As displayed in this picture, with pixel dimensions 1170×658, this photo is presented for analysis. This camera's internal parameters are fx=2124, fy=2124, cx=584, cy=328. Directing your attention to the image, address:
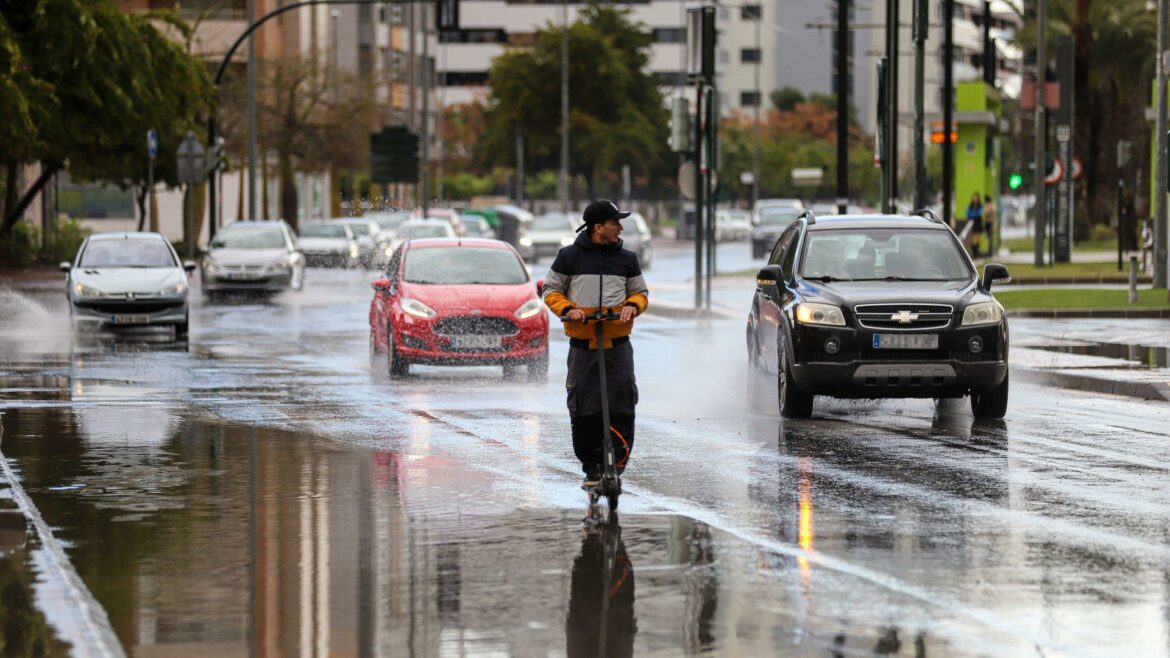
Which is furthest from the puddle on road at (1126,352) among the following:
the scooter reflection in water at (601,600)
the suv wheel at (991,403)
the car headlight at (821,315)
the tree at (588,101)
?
the tree at (588,101)

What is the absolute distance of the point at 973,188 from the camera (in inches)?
2356

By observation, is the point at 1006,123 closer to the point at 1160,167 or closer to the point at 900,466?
the point at 1160,167

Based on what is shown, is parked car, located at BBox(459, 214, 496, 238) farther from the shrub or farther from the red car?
the red car

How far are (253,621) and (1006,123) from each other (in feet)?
210

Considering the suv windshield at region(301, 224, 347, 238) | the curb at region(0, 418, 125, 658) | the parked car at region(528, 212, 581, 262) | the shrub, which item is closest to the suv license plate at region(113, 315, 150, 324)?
the curb at region(0, 418, 125, 658)

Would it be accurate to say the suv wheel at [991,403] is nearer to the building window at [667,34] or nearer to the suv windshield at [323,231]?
the suv windshield at [323,231]

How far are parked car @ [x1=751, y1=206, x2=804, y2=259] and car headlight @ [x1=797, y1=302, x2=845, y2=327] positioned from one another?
45625 mm

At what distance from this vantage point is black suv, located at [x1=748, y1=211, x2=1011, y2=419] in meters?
16.4

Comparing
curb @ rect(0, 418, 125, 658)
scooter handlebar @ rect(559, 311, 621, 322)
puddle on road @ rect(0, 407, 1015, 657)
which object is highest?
scooter handlebar @ rect(559, 311, 621, 322)

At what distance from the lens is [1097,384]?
20.1 metres

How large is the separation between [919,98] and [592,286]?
78.1ft

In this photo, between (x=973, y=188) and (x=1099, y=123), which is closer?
(x=973, y=188)

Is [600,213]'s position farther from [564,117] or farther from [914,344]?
[564,117]

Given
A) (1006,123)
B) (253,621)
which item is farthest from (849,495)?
(1006,123)
